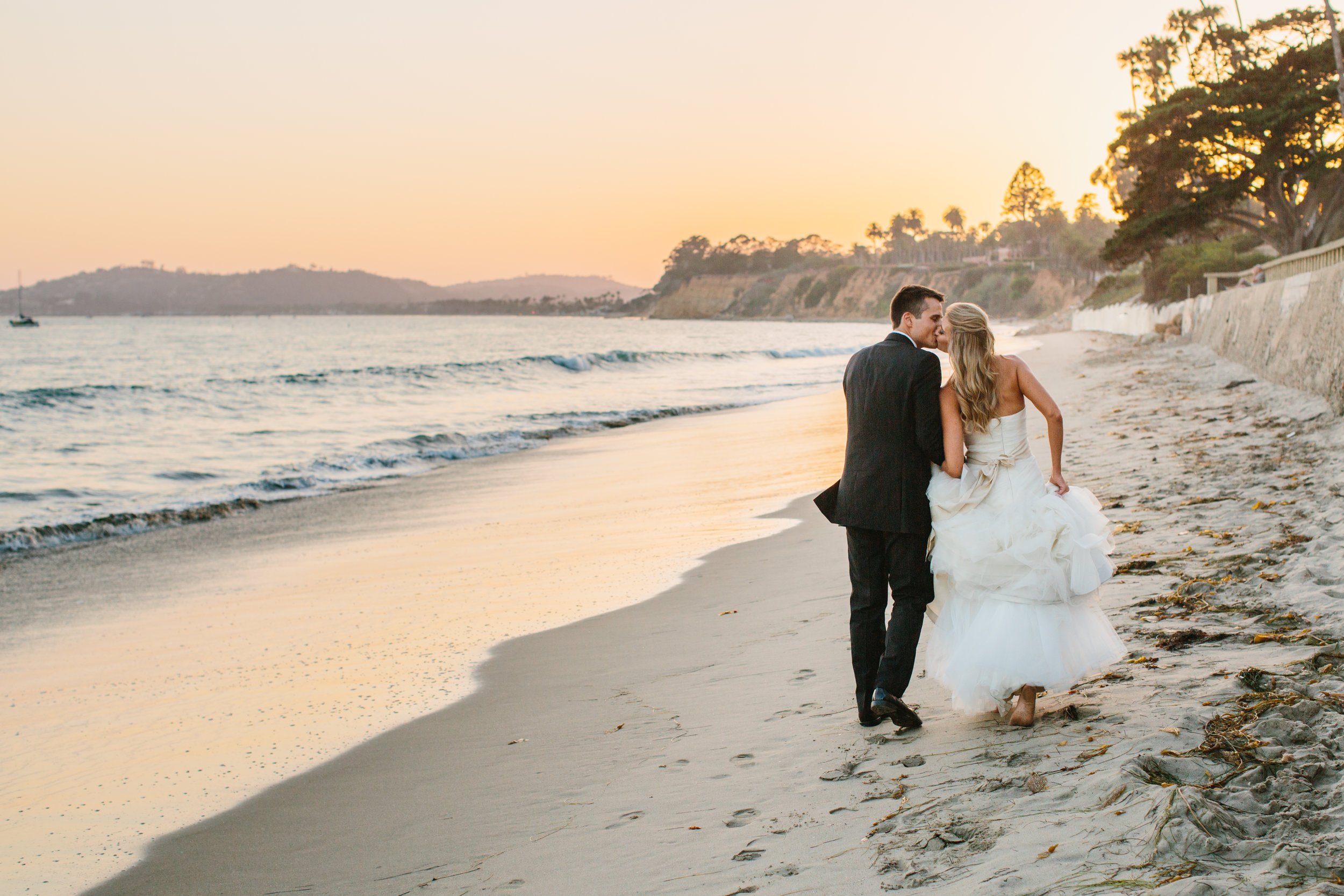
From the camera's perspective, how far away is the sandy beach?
7.72ft

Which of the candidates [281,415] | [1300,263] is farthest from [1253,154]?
[281,415]

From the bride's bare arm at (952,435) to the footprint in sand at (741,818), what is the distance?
1364mm

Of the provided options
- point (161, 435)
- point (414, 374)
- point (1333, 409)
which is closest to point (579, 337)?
point (414, 374)

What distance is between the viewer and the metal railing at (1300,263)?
11.9 metres

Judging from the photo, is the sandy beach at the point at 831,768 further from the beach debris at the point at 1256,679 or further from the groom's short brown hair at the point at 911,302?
the groom's short brown hair at the point at 911,302

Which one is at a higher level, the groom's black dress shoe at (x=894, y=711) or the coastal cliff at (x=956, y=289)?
the coastal cliff at (x=956, y=289)

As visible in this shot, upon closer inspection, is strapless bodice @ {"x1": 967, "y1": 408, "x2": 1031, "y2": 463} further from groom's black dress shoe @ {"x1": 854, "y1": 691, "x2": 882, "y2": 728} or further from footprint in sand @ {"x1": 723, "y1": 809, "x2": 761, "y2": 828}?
footprint in sand @ {"x1": 723, "y1": 809, "x2": 761, "y2": 828}

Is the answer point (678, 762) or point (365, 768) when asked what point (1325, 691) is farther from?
point (365, 768)

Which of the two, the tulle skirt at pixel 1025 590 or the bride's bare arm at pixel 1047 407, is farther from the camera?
the bride's bare arm at pixel 1047 407

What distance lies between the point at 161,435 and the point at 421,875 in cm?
1816

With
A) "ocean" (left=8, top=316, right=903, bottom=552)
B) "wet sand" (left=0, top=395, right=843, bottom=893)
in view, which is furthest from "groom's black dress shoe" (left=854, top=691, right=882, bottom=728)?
"ocean" (left=8, top=316, right=903, bottom=552)

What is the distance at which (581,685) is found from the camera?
181 inches

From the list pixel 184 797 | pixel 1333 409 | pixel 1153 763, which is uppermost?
pixel 1333 409

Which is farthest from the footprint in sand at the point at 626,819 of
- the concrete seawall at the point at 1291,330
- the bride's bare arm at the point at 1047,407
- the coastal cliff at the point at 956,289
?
the coastal cliff at the point at 956,289
